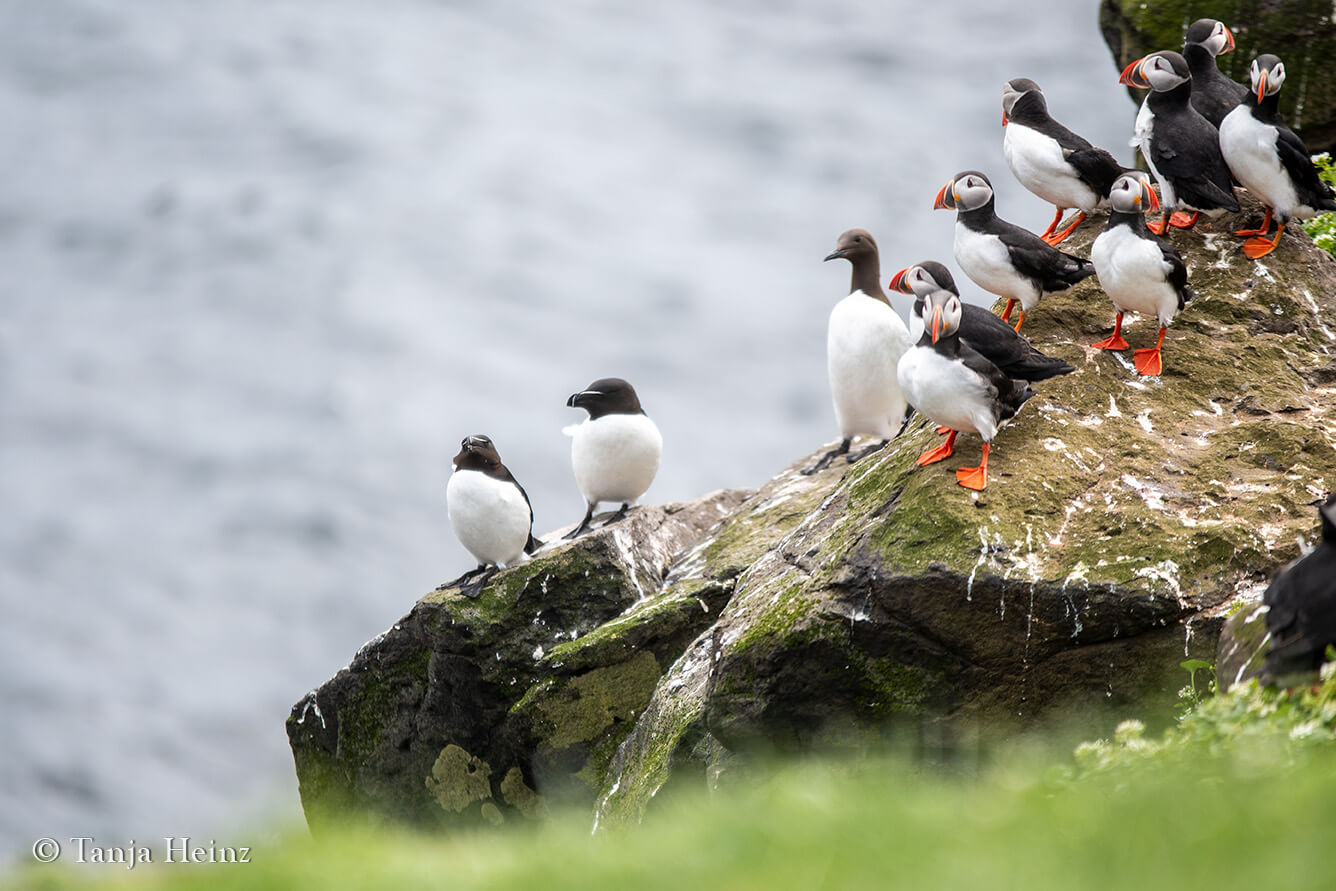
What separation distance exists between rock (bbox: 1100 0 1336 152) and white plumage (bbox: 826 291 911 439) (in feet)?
21.1

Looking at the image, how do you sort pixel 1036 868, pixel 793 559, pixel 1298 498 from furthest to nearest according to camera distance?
pixel 793 559
pixel 1298 498
pixel 1036 868

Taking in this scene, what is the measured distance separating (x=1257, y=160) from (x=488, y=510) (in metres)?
5.33

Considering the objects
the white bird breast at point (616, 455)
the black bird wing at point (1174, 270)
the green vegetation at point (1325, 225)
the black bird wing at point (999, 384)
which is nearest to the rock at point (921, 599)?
the black bird wing at point (999, 384)

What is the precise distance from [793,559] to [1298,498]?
2.37 metres

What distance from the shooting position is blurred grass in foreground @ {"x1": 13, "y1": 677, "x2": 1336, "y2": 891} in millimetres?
2441

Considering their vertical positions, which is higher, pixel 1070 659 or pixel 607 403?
pixel 607 403

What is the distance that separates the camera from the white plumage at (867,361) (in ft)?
28.7

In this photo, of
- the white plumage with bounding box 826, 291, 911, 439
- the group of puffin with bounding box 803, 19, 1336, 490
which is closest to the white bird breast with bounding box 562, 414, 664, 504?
the white plumage with bounding box 826, 291, 911, 439

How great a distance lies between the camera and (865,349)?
8781 mm

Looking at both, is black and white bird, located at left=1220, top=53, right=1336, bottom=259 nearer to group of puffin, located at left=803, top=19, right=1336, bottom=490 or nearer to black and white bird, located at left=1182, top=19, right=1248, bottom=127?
group of puffin, located at left=803, top=19, right=1336, bottom=490

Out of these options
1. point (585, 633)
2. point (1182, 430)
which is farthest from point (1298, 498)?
point (585, 633)

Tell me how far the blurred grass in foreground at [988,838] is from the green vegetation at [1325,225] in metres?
6.48

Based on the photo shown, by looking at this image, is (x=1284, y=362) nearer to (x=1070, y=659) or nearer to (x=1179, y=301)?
(x=1179, y=301)

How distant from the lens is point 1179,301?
633 centimetres
